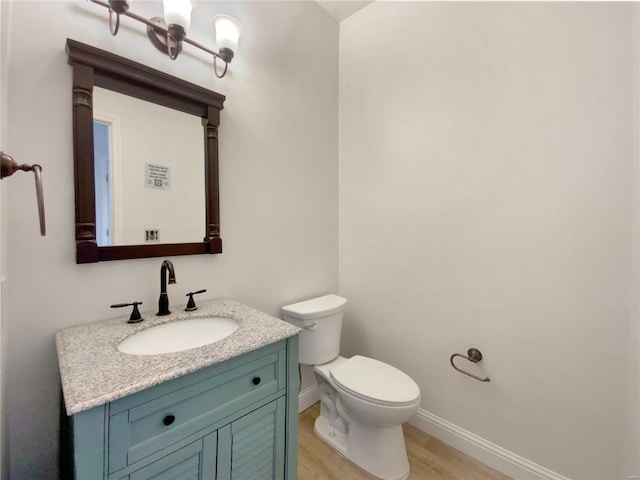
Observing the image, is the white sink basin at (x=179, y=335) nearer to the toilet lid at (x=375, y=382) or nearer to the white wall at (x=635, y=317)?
the toilet lid at (x=375, y=382)

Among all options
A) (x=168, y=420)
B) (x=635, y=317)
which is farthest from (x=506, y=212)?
(x=168, y=420)

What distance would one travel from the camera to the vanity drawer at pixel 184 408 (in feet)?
2.27

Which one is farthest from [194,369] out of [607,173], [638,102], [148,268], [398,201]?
[638,102]

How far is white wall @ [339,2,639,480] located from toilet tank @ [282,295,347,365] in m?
0.36

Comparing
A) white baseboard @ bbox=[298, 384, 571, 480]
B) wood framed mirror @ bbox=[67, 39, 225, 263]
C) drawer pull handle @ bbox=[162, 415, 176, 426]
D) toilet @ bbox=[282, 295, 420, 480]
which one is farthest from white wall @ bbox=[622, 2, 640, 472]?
wood framed mirror @ bbox=[67, 39, 225, 263]

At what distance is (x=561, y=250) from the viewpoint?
48.0 inches

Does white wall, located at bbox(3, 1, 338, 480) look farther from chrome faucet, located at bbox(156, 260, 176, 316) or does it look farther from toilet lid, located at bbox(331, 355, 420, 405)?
toilet lid, located at bbox(331, 355, 420, 405)

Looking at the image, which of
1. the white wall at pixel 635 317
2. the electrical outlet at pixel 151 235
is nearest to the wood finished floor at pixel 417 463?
the white wall at pixel 635 317

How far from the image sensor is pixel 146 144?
1.17 metres

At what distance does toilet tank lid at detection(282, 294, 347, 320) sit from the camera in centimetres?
157

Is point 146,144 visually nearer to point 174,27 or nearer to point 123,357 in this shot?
point 174,27

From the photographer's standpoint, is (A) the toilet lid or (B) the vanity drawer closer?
(B) the vanity drawer

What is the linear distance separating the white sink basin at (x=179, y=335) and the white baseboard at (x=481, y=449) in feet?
4.46

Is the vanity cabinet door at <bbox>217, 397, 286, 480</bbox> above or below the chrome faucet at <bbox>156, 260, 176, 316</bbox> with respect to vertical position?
below
